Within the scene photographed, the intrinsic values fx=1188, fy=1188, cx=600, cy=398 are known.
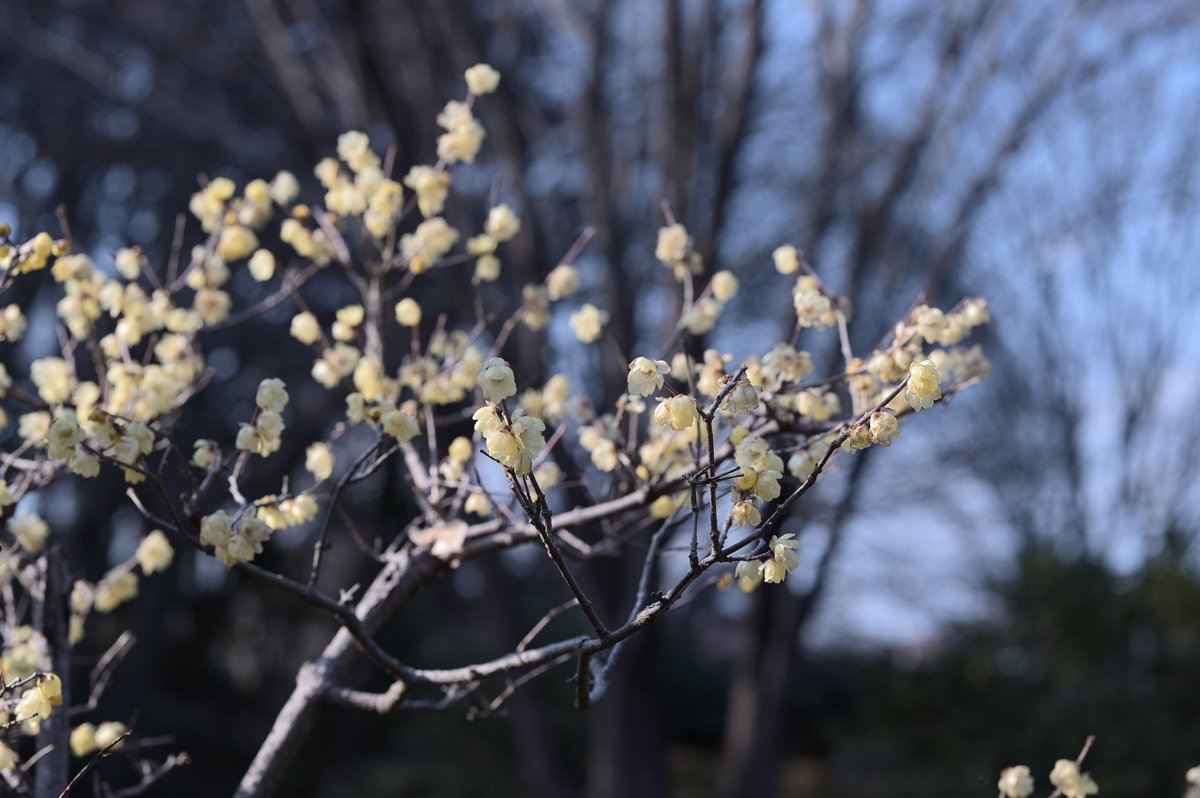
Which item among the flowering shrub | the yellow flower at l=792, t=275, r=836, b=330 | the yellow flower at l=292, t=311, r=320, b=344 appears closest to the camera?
the flowering shrub

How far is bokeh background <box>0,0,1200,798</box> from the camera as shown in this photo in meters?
6.10

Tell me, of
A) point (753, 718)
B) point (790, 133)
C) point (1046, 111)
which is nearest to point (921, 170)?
point (1046, 111)

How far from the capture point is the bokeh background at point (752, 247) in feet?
20.0

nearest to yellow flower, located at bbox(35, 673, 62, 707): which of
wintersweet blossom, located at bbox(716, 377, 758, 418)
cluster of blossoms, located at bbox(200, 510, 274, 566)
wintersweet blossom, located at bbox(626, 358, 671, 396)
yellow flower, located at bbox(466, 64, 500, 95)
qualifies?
cluster of blossoms, located at bbox(200, 510, 274, 566)

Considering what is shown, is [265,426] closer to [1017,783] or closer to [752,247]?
[1017,783]

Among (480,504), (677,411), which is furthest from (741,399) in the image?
(480,504)

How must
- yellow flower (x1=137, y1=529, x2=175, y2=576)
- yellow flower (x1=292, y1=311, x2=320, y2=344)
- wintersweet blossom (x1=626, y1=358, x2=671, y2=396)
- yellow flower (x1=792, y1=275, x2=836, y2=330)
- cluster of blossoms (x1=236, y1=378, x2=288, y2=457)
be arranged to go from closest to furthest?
wintersweet blossom (x1=626, y1=358, x2=671, y2=396) < cluster of blossoms (x1=236, y1=378, x2=288, y2=457) < yellow flower (x1=792, y1=275, x2=836, y2=330) < yellow flower (x1=137, y1=529, x2=175, y2=576) < yellow flower (x1=292, y1=311, x2=320, y2=344)

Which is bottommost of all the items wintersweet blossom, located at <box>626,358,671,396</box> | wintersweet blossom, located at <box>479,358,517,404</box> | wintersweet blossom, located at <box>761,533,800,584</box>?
wintersweet blossom, located at <box>761,533,800,584</box>

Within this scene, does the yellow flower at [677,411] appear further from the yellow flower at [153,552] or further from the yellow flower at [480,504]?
the yellow flower at [153,552]

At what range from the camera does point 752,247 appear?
7391 millimetres

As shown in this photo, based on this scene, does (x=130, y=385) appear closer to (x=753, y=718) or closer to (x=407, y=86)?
(x=407, y=86)

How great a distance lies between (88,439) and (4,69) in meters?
8.00

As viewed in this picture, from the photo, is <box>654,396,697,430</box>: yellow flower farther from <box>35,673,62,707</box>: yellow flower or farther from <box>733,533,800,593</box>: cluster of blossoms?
<box>35,673,62,707</box>: yellow flower

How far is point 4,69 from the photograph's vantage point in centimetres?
871
